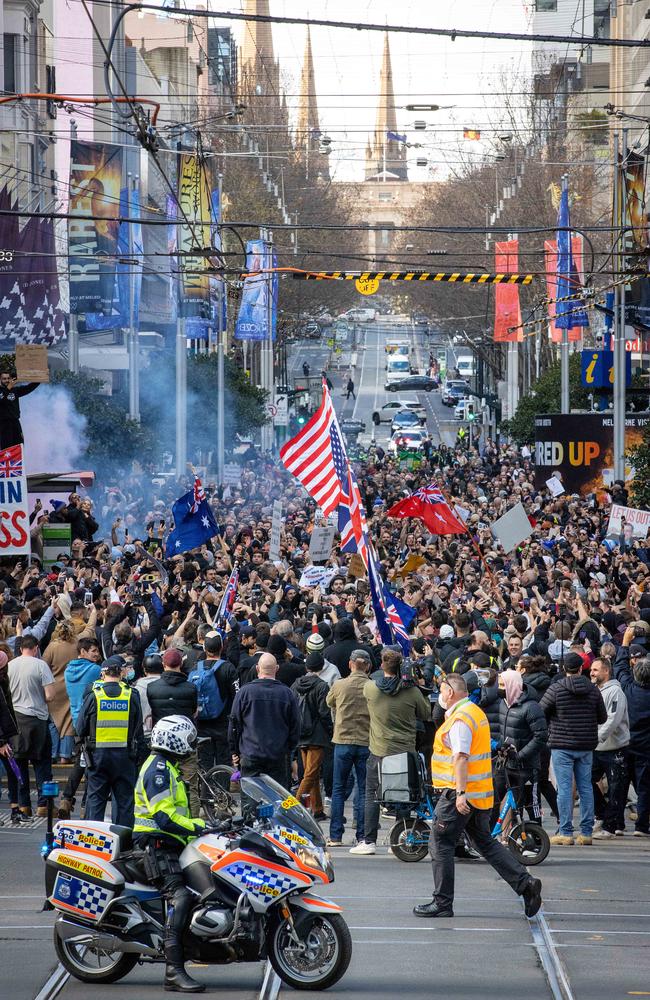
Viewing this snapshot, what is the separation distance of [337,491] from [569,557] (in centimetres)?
681

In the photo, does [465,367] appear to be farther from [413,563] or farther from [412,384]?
[413,563]

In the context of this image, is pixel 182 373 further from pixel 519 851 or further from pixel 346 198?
pixel 346 198

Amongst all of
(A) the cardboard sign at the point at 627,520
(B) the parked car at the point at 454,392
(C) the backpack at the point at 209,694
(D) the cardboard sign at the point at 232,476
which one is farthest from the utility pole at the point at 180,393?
(B) the parked car at the point at 454,392

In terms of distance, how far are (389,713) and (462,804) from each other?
7.88 feet

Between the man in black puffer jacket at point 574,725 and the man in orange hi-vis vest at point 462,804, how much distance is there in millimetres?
2726

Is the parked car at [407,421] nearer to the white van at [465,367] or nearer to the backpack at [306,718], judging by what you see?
the white van at [465,367]

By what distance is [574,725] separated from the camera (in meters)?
12.9

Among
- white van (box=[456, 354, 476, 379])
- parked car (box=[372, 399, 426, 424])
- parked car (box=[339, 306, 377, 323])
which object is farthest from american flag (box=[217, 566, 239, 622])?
parked car (box=[339, 306, 377, 323])

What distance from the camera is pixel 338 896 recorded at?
10883 mm

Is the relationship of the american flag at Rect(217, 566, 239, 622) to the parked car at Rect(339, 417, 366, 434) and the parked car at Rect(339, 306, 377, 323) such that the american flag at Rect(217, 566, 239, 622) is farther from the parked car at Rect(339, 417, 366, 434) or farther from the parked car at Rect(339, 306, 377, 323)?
the parked car at Rect(339, 306, 377, 323)

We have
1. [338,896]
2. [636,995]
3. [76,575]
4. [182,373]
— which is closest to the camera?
[636,995]

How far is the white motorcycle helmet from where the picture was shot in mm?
8672

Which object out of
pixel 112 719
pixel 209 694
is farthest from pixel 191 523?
pixel 112 719

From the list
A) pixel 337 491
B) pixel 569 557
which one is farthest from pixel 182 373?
pixel 337 491
